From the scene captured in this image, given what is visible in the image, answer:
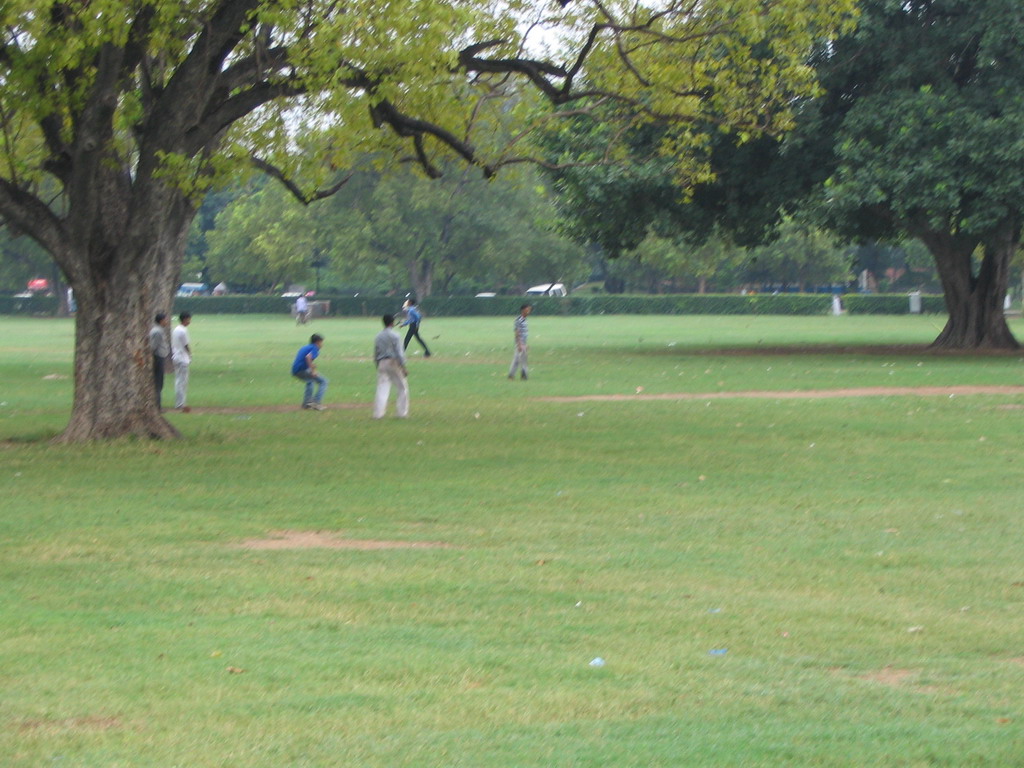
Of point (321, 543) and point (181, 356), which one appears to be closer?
point (321, 543)

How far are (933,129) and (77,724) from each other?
98.8 feet

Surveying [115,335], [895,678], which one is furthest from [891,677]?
[115,335]

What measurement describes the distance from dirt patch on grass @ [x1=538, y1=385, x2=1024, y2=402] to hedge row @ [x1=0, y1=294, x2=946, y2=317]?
56.4 meters

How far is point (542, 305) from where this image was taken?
84250 millimetres

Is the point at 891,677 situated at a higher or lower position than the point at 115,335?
lower

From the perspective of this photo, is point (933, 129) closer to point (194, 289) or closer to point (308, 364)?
point (308, 364)

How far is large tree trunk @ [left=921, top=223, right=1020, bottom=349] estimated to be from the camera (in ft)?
121

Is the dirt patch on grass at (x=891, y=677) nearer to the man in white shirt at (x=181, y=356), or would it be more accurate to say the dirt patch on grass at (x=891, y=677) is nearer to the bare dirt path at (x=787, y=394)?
the man in white shirt at (x=181, y=356)

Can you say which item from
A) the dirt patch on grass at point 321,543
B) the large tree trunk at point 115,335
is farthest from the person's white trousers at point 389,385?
the dirt patch on grass at point 321,543

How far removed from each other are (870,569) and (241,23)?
1060cm

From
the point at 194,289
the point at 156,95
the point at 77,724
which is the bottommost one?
the point at 77,724

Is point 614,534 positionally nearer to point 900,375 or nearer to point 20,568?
point 20,568

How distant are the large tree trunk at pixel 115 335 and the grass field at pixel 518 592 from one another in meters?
0.58

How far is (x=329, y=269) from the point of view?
102750 mm
